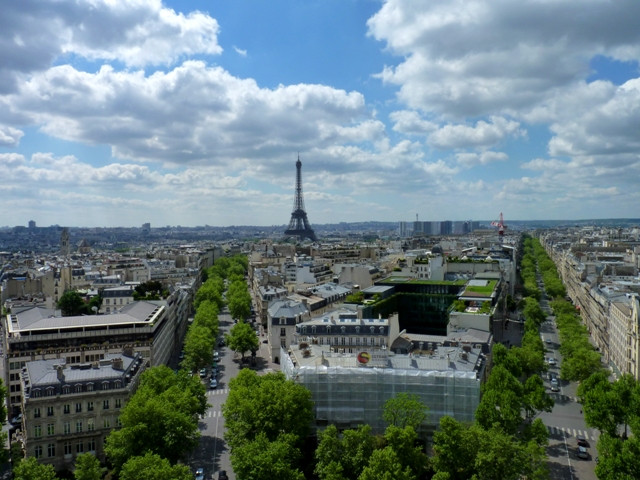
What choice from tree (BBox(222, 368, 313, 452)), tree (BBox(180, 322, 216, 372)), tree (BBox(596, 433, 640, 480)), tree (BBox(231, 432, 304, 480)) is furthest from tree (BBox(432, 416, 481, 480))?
tree (BBox(180, 322, 216, 372))

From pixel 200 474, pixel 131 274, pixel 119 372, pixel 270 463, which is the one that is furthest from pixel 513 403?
pixel 131 274

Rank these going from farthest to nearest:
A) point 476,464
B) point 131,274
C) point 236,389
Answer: point 131,274, point 236,389, point 476,464

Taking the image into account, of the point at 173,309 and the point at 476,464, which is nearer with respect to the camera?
the point at 476,464

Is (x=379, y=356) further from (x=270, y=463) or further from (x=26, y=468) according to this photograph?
(x=26, y=468)

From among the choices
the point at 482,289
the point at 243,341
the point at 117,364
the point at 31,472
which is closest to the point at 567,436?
the point at 482,289

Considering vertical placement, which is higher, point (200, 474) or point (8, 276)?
point (8, 276)
